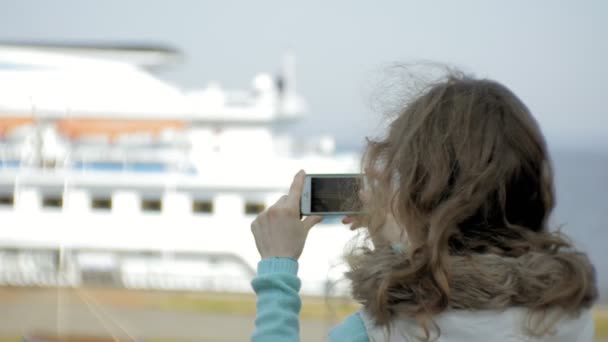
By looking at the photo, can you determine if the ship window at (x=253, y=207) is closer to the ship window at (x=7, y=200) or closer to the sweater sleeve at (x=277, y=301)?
the ship window at (x=7, y=200)

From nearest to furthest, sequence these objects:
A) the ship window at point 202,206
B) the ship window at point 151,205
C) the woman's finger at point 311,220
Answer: the woman's finger at point 311,220 < the ship window at point 202,206 < the ship window at point 151,205

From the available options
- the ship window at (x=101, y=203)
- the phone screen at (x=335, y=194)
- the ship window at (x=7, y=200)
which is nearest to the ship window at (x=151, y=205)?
the ship window at (x=101, y=203)

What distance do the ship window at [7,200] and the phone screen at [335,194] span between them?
1536 cm

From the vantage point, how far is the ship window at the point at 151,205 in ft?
50.2

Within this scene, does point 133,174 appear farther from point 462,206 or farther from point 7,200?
point 462,206

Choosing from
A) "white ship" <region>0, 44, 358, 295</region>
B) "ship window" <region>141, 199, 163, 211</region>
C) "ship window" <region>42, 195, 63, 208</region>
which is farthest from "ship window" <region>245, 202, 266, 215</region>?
"ship window" <region>42, 195, 63, 208</region>

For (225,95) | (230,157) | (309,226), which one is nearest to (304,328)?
(309,226)

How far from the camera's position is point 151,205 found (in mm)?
15398

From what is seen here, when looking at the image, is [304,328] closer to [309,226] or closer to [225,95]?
[309,226]

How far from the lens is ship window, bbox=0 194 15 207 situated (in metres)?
15.9

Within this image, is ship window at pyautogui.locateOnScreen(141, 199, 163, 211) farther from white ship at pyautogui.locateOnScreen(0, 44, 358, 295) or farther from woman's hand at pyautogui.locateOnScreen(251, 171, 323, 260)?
woman's hand at pyautogui.locateOnScreen(251, 171, 323, 260)

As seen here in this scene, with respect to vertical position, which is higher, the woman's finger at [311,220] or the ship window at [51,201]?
the woman's finger at [311,220]

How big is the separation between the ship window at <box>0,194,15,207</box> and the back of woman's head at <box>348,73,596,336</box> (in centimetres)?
1551

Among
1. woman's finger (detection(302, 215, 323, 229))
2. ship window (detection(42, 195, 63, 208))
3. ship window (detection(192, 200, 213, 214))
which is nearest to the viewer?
woman's finger (detection(302, 215, 323, 229))
